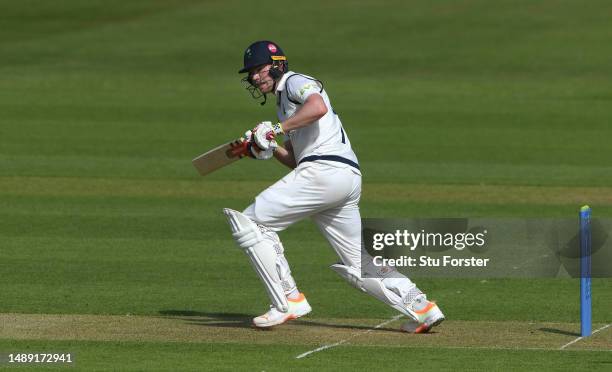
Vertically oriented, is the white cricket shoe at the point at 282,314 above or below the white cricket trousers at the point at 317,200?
below

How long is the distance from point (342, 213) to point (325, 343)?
2.91 feet

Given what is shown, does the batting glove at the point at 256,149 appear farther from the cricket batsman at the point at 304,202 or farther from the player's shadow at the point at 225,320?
the player's shadow at the point at 225,320

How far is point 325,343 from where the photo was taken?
889 cm

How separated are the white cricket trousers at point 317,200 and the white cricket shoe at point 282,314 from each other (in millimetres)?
445

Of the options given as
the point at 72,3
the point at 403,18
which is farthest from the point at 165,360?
the point at 72,3

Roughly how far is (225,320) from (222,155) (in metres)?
1.25

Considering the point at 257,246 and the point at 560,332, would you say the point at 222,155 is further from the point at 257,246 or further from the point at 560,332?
the point at 560,332

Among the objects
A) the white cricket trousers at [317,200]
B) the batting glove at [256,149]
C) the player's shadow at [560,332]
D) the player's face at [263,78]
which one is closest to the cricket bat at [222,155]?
the batting glove at [256,149]

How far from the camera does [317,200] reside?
9055mm

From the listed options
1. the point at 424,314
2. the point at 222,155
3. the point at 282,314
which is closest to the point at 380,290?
the point at 424,314

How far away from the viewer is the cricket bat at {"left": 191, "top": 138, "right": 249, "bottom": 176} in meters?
9.11

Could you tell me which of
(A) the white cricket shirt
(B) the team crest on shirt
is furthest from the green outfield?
(B) the team crest on shirt

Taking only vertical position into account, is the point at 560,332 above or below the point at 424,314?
below

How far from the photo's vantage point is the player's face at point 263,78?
9.25 m
